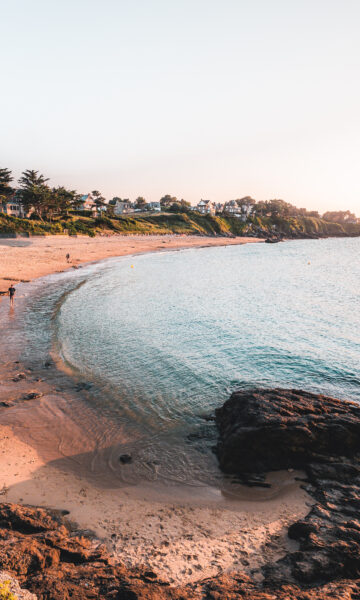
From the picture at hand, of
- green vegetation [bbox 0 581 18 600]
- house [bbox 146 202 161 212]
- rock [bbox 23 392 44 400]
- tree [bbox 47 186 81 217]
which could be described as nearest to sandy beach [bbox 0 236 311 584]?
rock [bbox 23 392 44 400]

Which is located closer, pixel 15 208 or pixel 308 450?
pixel 308 450

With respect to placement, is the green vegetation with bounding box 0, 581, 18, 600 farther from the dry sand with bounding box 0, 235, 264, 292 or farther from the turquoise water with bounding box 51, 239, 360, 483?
the dry sand with bounding box 0, 235, 264, 292

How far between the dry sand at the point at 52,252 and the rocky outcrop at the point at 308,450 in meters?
31.7

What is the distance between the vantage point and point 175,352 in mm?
20781

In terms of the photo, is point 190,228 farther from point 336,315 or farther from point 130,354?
point 130,354

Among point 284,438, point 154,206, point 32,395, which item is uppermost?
point 154,206

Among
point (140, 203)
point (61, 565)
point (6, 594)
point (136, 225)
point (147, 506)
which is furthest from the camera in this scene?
point (140, 203)

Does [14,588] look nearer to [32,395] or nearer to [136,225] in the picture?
[32,395]

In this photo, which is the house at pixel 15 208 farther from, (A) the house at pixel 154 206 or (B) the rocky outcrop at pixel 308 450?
(B) the rocky outcrop at pixel 308 450

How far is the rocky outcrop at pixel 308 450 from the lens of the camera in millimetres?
7452

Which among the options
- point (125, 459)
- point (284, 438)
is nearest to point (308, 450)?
point (284, 438)

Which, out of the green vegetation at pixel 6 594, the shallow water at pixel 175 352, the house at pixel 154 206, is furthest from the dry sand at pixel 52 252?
the house at pixel 154 206

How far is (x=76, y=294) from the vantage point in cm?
3562

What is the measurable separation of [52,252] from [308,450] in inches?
2392
